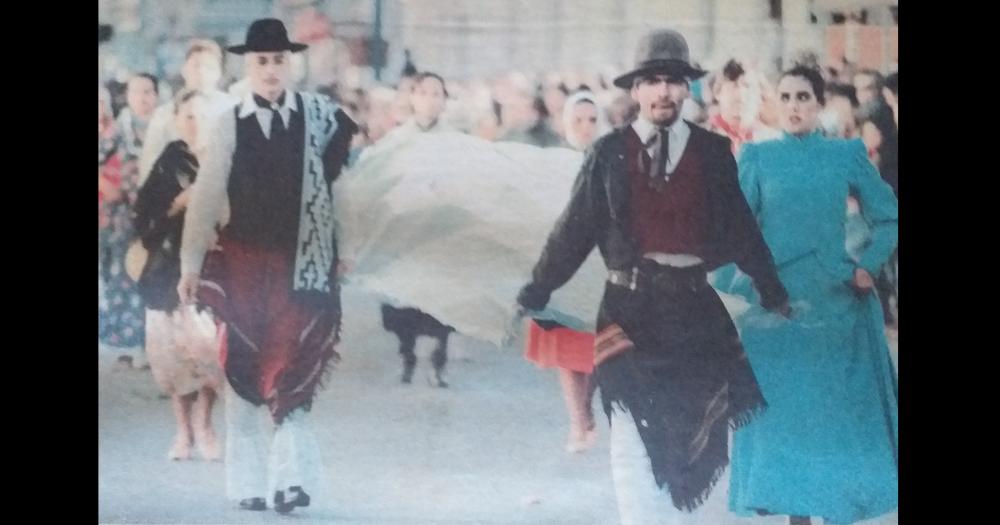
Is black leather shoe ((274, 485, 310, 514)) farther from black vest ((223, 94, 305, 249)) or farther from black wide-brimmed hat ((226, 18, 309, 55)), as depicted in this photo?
black wide-brimmed hat ((226, 18, 309, 55))

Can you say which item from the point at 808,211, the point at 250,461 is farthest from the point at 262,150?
the point at 808,211

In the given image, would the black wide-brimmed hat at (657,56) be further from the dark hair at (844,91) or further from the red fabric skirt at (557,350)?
the red fabric skirt at (557,350)

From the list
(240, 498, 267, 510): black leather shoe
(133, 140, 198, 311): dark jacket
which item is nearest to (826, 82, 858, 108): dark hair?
(133, 140, 198, 311): dark jacket

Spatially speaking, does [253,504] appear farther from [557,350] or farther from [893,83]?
[893,83]

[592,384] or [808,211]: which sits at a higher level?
[808,211]

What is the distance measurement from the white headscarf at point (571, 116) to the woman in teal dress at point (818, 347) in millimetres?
525

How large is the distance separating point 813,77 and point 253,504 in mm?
2510

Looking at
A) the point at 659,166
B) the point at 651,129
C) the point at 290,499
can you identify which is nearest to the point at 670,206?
the point at 659,166

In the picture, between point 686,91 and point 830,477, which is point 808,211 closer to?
point 686,91

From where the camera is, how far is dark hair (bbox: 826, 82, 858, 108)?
3.64 m

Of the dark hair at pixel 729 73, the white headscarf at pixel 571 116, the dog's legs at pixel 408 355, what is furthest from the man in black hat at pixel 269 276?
the dark hair at pixel 729 73

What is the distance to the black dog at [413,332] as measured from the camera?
3572mm
